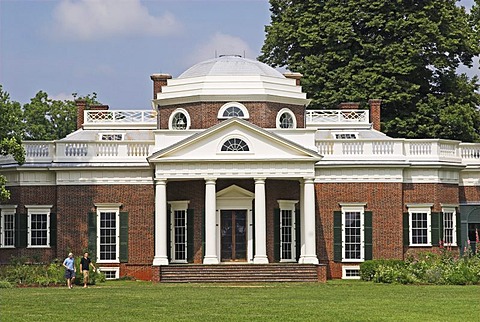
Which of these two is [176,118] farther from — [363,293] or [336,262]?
[363,293]

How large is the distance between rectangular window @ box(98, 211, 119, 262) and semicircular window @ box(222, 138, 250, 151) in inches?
227

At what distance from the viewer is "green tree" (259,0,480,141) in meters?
60.1

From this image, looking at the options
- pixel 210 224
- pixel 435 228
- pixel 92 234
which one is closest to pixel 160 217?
pixel 210 224

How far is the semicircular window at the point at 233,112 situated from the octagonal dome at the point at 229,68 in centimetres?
161

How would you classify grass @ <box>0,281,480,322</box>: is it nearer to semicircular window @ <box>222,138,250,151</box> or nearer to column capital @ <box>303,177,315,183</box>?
column capital @ <box>303,177,315,183</box>

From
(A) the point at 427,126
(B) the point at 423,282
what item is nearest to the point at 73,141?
(B) the point at 423,282

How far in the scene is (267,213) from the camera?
4794 centimetres

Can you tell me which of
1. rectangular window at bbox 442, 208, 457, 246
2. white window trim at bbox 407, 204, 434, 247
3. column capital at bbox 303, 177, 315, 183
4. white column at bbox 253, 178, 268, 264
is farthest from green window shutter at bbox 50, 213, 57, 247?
rectangular window at bbox 442, 208, 457, 246

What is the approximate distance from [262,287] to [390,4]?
25.8 m

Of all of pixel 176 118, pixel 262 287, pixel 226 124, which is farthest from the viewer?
pixel 176 118

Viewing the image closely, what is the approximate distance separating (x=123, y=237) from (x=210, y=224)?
4.49 m

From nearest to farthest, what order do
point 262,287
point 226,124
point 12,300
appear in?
point 12,300 < point 262,287 < point 226,124

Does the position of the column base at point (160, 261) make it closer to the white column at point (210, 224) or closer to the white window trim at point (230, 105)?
the white column at point (210, 224)

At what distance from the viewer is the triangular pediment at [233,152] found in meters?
45.4
